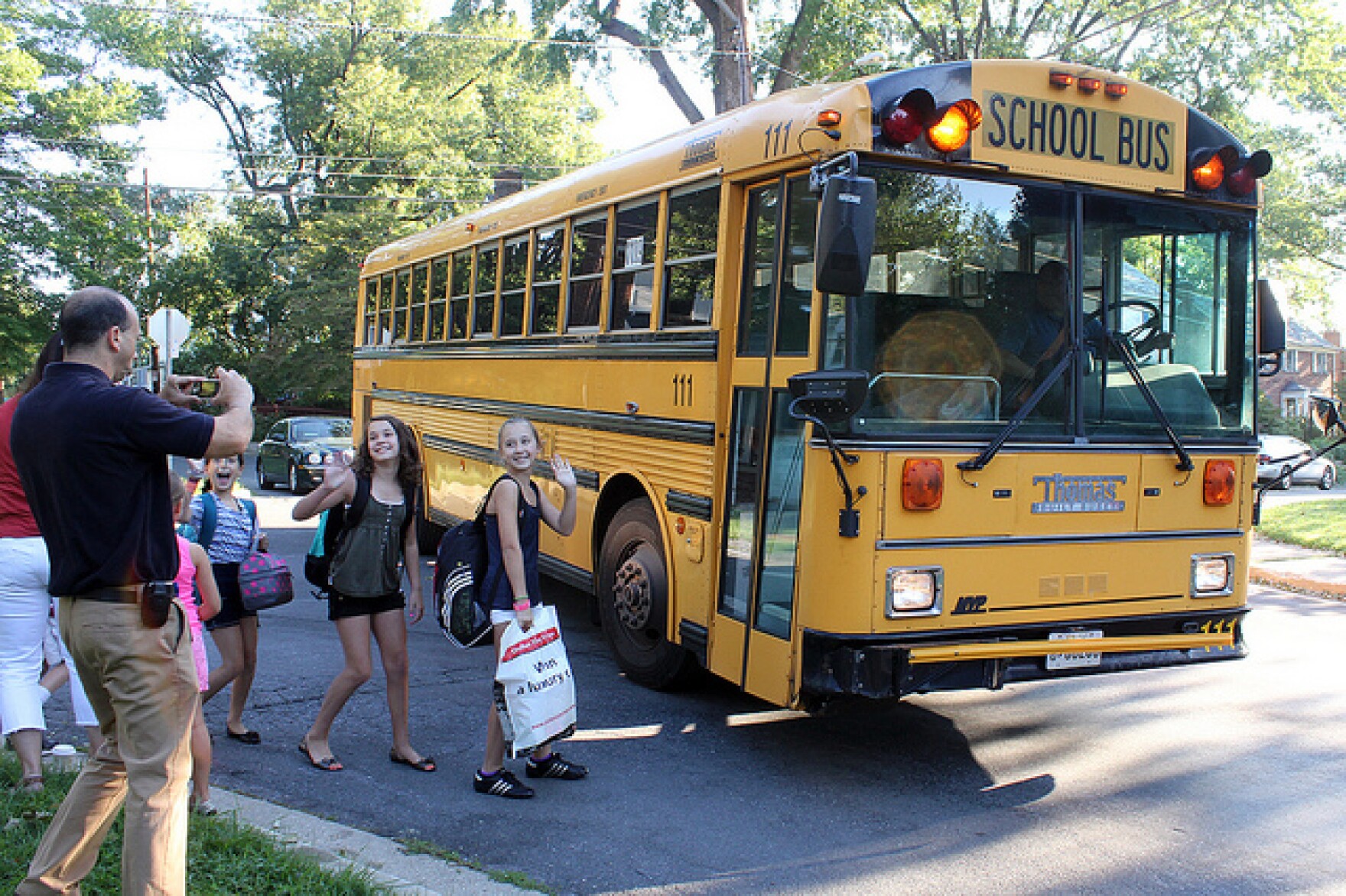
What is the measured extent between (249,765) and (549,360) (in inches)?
135

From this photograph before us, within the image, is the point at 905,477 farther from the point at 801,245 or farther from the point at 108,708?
the point at 108,708

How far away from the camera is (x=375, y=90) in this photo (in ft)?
110

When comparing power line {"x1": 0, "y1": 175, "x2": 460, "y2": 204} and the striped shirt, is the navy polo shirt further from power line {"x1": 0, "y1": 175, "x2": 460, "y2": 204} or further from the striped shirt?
power line {"x1": 0, "y1": 175, "x2": 460, "y2": 204}

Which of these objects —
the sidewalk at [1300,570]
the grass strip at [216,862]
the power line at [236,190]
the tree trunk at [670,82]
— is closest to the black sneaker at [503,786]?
the grass strip at [216,862]

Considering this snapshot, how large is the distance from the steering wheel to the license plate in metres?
1.35

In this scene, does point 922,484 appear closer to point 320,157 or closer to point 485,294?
point 485,294

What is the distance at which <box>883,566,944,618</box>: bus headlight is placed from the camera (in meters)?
4.89

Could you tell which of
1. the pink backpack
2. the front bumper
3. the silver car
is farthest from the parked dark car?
the silver car

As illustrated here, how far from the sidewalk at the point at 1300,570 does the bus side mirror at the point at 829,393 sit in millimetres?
7681

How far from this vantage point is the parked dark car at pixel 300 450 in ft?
60.8

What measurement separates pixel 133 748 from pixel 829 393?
8.82ft

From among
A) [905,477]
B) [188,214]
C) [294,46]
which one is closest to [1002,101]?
[905,477]

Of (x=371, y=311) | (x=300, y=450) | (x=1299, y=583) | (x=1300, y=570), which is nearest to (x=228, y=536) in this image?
(x=371, y=311)

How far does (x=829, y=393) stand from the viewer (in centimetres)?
461
